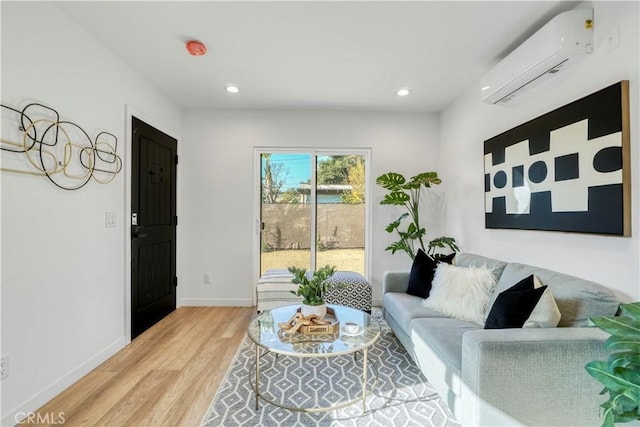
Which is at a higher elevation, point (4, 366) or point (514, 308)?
point (514, 308)

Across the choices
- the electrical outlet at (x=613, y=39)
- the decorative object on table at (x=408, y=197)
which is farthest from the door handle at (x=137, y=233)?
the electrical outlet at (x=613, y=39)

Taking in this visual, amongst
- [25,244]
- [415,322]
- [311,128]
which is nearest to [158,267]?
[25,244]

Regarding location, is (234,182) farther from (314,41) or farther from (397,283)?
(397,283)

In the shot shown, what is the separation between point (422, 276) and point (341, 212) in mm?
1541

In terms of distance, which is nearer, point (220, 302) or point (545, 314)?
point (545, 314)

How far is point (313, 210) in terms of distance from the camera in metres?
3.78

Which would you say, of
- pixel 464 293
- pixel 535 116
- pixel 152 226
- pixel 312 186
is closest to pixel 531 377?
pixel 464 293

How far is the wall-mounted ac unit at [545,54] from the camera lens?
169 centimetres

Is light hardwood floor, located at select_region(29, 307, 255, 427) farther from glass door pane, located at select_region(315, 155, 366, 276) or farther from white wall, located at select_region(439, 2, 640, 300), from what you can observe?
white wall, located at select_region(439, 2, 640, 300)

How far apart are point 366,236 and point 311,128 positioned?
61.1 inches

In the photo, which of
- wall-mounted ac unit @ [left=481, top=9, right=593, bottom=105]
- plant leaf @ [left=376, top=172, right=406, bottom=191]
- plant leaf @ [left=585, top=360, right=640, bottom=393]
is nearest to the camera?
plant leaf @ [left=585, top=360, right=640, bottom=393]

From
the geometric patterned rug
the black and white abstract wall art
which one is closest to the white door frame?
the geometric patterned rug

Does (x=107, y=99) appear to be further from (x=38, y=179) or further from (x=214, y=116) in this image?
(x=214, y=116)

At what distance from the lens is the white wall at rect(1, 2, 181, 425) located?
1.59 m
